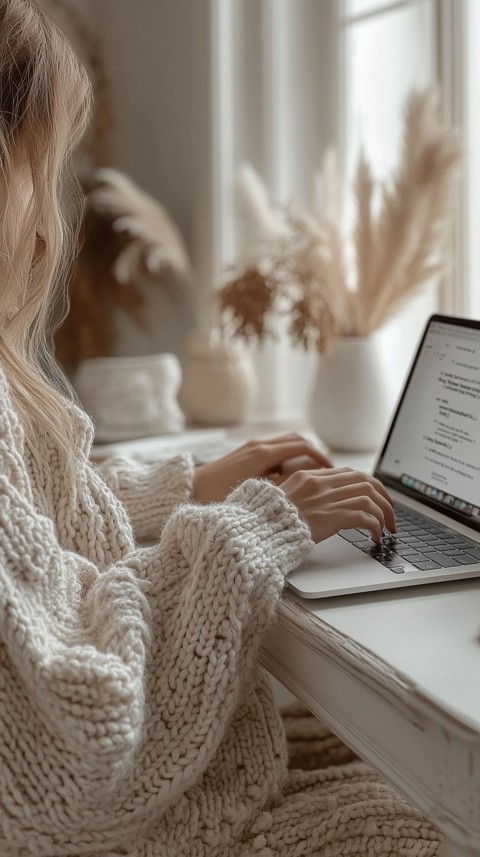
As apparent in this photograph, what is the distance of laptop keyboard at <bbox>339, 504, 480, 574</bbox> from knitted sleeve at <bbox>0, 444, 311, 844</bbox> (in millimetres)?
87

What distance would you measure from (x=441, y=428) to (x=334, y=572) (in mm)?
278

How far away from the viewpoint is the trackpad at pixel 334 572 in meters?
0.73

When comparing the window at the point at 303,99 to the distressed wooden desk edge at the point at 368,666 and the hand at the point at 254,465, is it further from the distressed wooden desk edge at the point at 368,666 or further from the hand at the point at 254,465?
the distressed wooden desk edge at the point at 368,666

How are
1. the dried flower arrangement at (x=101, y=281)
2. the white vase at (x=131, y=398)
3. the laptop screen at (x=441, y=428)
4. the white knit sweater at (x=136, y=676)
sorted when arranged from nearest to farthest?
the white knit sweater at (x=136, y=676)
the laptop screen at (x=441, y=428)
the white vase at (x=131, y=398)
the dried flower arrangement at (x=101, y=281)

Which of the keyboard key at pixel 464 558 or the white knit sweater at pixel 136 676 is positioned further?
the keyboard key at pixel 464 558

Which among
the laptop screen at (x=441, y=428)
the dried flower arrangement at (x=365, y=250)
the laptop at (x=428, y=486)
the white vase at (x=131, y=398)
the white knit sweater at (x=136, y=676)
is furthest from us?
the white vase at (x=131, y=398)

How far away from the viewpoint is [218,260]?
1892mm

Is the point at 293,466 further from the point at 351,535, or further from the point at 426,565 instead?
the point at 426,565

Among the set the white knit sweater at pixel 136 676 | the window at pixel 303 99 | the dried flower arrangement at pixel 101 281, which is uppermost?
the window at pixel 303 99

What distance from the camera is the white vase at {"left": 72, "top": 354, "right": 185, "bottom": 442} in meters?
1.59

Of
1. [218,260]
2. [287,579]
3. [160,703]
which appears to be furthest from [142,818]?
[218,260]

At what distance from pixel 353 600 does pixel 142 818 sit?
215mm

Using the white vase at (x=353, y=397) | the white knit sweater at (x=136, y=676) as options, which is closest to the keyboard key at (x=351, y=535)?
the white knit sweater at (x=136, y=676)

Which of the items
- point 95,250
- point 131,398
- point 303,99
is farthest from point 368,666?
point 95,250
